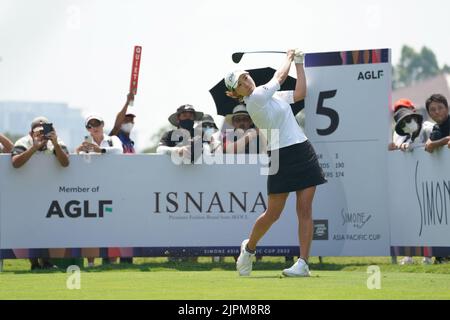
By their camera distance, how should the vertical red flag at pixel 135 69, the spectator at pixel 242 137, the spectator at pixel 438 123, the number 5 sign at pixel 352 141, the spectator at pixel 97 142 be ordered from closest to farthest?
the spectator at pixel 438 123, the number 5 sign at pixel 352 141, the spectator at pixel 242 137, the spectator at pixel 97 142, the vertical red flag at pixel 135 69

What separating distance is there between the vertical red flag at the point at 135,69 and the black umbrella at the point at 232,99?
4.61 feet

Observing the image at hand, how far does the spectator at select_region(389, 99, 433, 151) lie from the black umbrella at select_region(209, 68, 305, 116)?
1411mm

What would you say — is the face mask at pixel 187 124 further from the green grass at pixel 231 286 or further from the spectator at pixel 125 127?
the green grass at pixel 231 286

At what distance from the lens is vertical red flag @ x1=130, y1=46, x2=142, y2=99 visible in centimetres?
1822

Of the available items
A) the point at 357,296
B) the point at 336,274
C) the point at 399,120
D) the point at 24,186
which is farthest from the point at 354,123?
the point at 357,296

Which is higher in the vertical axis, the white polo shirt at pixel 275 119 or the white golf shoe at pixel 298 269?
the white polo shirt at pixel 275 119

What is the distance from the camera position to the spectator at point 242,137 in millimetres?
16719

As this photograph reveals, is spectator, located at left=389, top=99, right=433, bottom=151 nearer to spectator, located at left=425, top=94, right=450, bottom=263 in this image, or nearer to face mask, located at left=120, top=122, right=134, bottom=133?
spectator, located at left=425, top=94, right=450, bottom=263

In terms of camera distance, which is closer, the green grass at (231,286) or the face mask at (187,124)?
the green grass at (231,286)

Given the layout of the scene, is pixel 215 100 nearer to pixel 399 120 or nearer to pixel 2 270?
pixel 399 120

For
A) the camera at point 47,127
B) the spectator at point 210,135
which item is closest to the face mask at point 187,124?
the spectator at point 210,135

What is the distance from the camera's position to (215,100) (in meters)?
17.7
